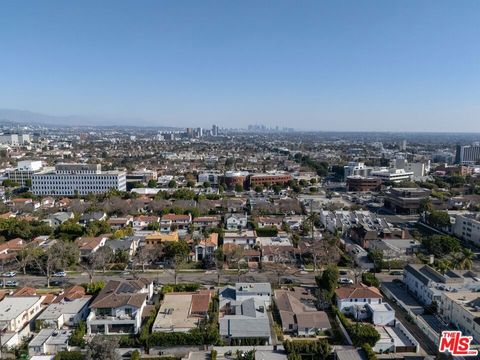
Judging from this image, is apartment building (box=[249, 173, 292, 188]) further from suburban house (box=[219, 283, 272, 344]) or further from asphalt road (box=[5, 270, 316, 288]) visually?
suburban house (box=[219, 283, 272, 344])

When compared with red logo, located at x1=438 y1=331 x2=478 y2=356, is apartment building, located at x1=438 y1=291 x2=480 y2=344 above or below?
below

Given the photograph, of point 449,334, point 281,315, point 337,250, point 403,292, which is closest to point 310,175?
point 337,250

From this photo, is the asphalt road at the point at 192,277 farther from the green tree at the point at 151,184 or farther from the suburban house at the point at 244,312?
the green tree at the point at 151,184

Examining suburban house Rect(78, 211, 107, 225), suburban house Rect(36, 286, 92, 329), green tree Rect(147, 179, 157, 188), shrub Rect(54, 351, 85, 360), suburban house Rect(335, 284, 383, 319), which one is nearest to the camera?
shrub Rect(54, 351, 85, 360)

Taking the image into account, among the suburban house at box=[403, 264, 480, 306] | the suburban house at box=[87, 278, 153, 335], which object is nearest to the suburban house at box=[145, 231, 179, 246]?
the suburban house at box=[87, 278, 153, 335]

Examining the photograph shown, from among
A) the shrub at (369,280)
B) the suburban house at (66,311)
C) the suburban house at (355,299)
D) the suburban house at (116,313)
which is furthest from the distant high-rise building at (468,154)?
the suburban house at (66,311)

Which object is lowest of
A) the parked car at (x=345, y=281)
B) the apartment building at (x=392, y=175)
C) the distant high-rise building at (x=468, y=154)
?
the parked car at (x=345, y=281)
